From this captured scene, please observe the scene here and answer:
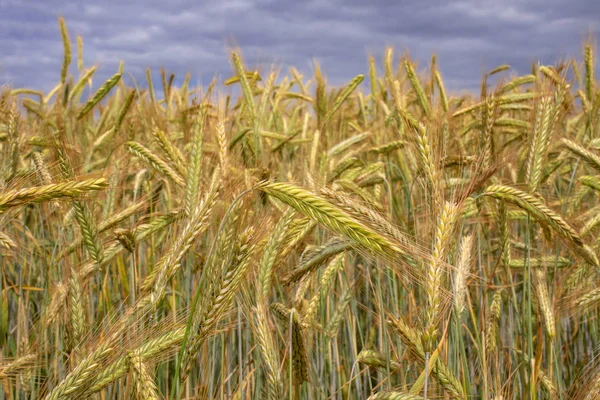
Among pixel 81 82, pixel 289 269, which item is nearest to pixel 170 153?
pixel 289 269

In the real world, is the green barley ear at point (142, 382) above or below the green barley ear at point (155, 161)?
below

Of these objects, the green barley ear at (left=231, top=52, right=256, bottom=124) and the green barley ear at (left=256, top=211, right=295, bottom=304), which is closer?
the green barley ear at (left=256, top=211, right=295, bottom=304)

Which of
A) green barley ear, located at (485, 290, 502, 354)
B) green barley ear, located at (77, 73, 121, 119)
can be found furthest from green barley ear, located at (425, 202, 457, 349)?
green barley ear, located at (77, 73, 121, 119)

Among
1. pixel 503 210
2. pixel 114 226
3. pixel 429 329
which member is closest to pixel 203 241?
pixel 114 226

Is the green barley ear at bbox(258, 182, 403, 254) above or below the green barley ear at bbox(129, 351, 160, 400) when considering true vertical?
above

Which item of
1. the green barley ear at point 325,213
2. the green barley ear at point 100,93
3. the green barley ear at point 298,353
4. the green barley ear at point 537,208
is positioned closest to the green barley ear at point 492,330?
the green barley ear at point 537,208

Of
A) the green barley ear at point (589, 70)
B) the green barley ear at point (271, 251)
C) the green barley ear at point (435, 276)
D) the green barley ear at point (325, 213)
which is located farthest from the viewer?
the green barley ear at point (589, 70)

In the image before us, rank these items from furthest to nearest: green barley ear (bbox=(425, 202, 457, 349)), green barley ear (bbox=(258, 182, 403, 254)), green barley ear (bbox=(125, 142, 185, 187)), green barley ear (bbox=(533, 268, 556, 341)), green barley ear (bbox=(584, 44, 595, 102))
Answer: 1. green barley ear (bbox=(584, 44, 595, 102))
2. green barley ear (bbox=(125, 142, 185, 187))
3. green barley ear (bbox=(533, 268, 556, 341))
4. green barley ear (bbox=(425, 202, 457, 349))
5. green barley ear (bbox=(258, 182, 403, 254))

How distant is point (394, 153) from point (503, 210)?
1.88 metres

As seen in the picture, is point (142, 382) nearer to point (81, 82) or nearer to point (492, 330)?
point (492, 330)

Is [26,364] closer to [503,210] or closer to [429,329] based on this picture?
[429,329]

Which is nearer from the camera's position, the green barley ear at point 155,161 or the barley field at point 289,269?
the barley field at point 289,269

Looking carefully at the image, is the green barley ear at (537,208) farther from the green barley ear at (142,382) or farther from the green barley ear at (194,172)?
the green barley ear at (142,382)

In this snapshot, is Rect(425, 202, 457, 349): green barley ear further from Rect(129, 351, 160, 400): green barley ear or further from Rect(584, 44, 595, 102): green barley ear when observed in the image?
Rect(584, 44, 595, 102): green barley ear
